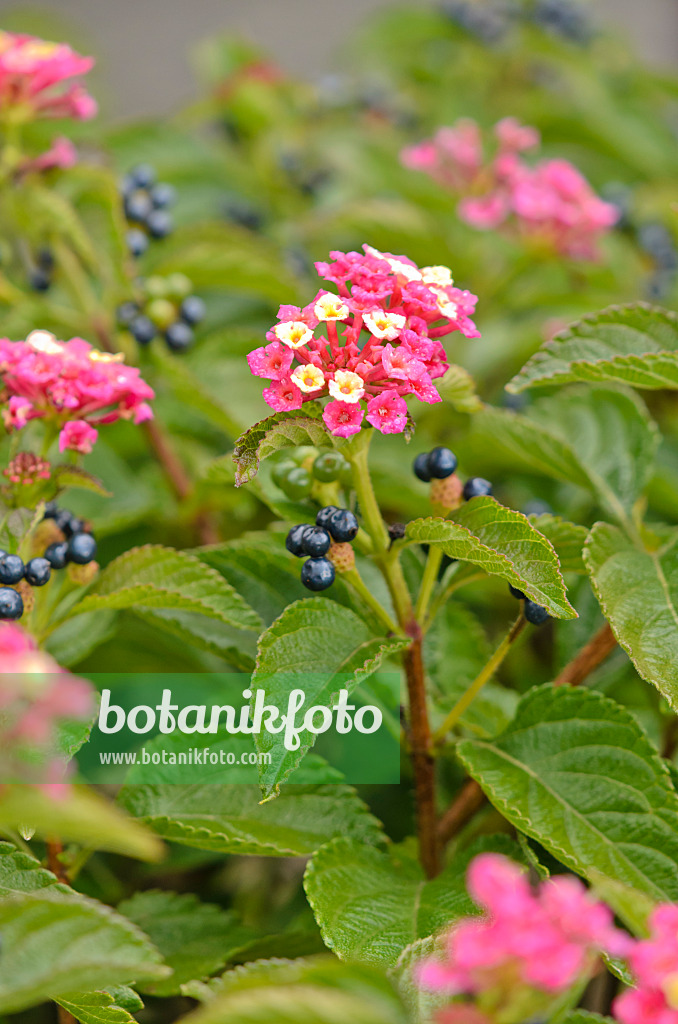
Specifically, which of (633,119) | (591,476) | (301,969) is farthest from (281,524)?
(633,119)

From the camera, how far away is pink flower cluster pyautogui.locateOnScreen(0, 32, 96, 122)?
1331mm

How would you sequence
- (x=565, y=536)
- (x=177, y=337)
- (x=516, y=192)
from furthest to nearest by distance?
1. (x=516, y=192)
2. (x=177, y=337)
3. (x=565, y=536)

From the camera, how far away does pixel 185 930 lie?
→ 40.8 inches

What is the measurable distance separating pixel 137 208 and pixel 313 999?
4.46 feet

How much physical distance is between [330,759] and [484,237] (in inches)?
49.7

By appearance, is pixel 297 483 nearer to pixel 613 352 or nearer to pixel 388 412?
pixel 388 412

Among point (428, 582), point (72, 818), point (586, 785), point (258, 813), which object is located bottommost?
point (258, 813)

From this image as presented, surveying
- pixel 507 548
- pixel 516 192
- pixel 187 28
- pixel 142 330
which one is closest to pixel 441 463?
pixel 507 548

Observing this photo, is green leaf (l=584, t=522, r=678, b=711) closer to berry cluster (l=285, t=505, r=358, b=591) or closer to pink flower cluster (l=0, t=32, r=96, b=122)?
berry cluster (l=285, t=505, r=358, b=591)

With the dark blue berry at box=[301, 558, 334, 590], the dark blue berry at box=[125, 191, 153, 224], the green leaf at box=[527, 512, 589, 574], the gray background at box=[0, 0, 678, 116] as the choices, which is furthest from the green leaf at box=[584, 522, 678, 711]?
the gray background at box=[0, 0, 678, 116]

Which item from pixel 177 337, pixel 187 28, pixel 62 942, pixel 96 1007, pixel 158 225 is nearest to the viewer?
pixel 62 942

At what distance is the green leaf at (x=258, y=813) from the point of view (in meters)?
0.92

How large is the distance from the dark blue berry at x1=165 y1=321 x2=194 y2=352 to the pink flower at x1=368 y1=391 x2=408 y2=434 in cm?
75

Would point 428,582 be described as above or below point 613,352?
below
